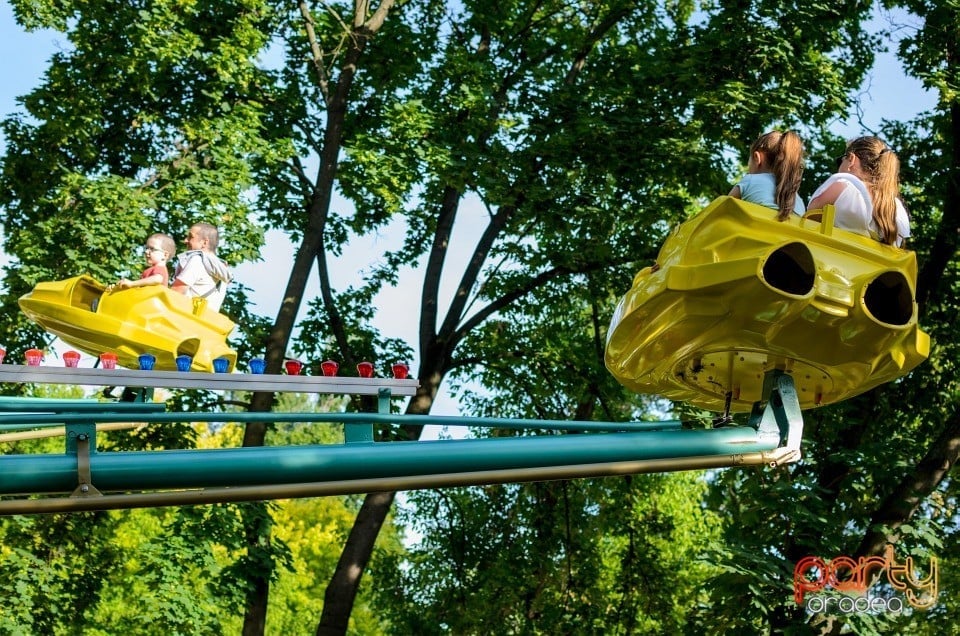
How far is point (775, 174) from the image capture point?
3854 millimetres

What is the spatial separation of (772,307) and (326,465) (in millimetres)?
1324

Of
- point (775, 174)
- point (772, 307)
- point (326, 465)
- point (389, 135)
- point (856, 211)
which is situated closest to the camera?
point (326, 465)

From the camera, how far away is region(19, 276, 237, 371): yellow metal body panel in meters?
6.25

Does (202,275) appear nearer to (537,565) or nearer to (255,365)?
(255,365)

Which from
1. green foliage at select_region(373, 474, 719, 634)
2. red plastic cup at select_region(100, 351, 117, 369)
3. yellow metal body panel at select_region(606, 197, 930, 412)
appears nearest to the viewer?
yellow metal body panel at select_region(606, 197, 930, 412)

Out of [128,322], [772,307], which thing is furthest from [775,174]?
[128,322]

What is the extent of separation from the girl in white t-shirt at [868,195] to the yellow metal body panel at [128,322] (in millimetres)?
3547

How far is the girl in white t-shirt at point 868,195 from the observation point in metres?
3.67

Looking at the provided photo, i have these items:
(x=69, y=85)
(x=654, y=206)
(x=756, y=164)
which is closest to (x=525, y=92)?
(x=654, y=206)

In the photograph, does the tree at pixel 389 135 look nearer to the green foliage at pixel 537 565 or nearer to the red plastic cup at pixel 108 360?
the green foliage at pixel 537 565

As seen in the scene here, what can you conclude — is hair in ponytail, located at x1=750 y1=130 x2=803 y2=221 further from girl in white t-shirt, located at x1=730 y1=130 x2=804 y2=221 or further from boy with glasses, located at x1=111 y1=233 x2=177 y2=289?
boy with glasses, located at x1=111 y1=233 x2=177 y2=289

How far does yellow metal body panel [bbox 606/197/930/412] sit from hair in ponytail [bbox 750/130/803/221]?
0.18 meters

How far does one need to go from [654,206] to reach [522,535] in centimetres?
577

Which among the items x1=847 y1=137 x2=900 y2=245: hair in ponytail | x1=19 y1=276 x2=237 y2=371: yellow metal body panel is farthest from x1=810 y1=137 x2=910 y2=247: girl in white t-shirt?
x1=19 y1=276 x2=237 y2=371: yellow metal body panel
